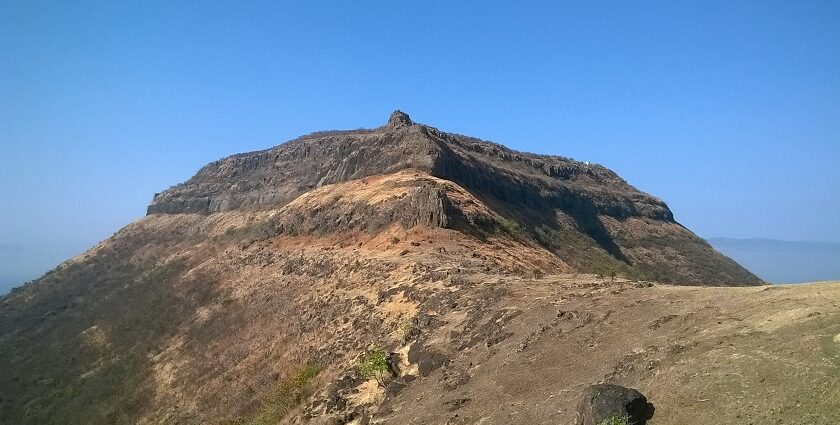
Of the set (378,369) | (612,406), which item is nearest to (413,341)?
(378,369)

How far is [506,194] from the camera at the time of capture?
49406 mm

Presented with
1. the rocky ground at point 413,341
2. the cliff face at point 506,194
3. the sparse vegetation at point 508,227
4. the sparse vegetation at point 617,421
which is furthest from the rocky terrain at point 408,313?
the sparse vegetation at point 617,421

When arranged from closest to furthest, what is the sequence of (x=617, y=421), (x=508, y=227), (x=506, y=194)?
1. (x=617, y=421)
2. (x=508, y=227)
3. (x=506, y=194)

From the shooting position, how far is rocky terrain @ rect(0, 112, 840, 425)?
10500 millimetres

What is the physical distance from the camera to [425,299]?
796 inches

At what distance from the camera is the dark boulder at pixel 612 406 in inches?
352

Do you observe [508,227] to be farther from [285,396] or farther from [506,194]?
[285,396]

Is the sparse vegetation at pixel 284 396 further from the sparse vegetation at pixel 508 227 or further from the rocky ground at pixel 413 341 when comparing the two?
the sparse vegetation at pixel 508 227

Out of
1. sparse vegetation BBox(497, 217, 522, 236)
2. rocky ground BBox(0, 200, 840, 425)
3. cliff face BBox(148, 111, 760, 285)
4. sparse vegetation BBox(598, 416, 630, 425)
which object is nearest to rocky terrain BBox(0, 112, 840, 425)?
rocky ground BBox(0, 200, 840, 425)

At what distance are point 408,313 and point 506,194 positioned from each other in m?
31.2

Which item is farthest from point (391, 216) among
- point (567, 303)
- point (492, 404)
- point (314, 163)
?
point (314, 163)

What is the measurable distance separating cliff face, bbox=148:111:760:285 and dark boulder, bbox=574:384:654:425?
2069 cm

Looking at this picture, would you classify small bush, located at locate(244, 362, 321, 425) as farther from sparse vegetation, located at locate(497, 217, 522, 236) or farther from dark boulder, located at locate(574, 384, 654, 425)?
sparse vegetation, located at locate(497, 217, 522, 236)

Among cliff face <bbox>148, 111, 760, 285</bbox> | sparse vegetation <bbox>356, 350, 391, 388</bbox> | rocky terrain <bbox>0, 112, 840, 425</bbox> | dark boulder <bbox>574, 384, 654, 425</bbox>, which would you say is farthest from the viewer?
cliff face <bbox>148, 111, 760, 285</bbox>
